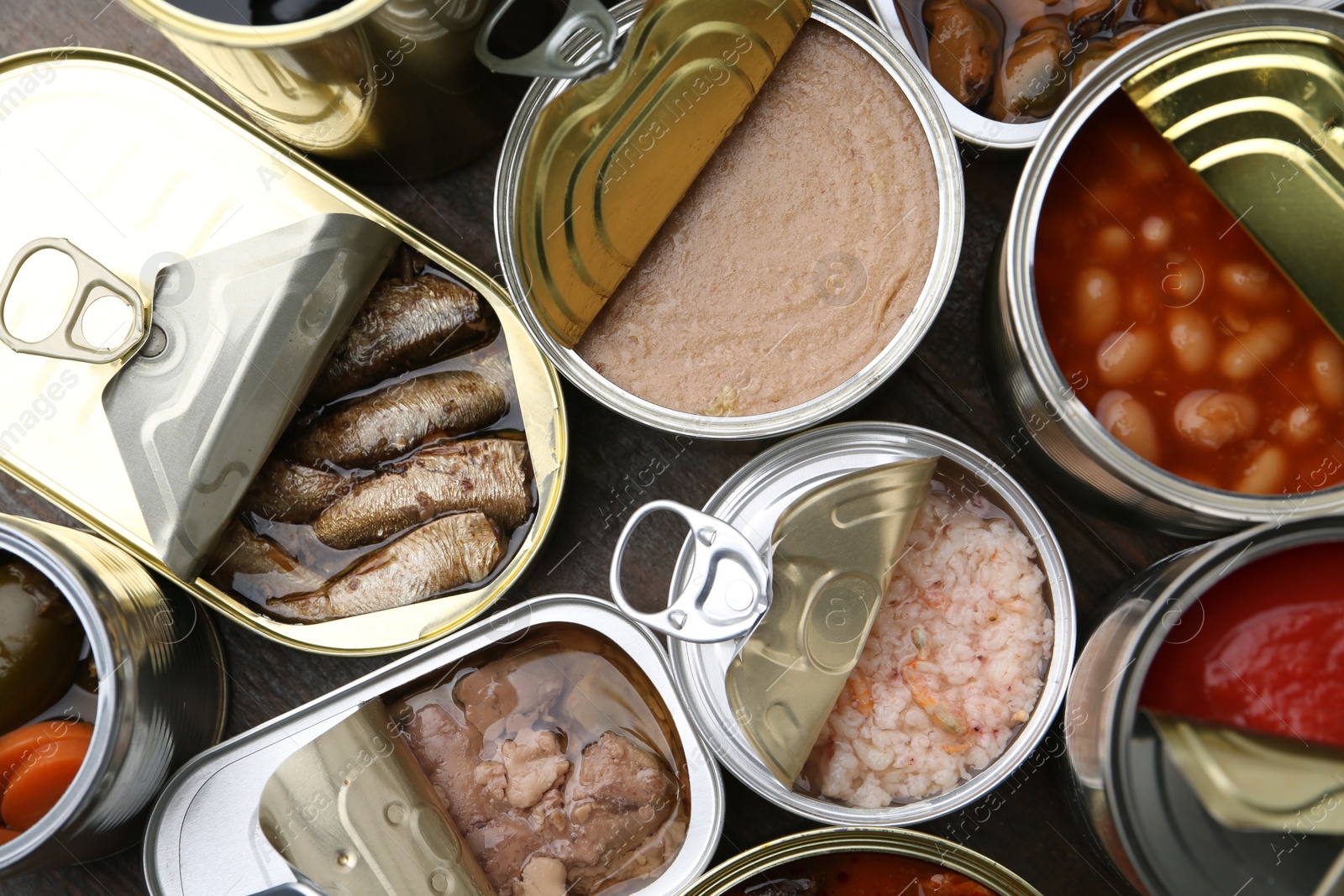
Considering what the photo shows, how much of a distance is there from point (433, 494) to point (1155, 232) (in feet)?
3.92

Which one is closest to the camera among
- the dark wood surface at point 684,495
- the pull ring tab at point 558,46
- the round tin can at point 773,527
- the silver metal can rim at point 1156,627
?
the silver metal can rim at point 1156,627

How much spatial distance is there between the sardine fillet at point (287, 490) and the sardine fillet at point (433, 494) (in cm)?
3

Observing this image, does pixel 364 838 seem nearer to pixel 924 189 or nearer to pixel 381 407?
pixel 381 407

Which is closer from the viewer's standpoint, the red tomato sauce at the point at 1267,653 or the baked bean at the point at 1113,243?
the red tomato sauce at the point at 1267,653

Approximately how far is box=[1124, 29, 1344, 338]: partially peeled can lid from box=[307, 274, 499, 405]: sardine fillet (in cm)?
105

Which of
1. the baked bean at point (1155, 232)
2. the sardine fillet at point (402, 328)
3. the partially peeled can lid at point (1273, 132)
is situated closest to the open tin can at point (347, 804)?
the sardine fillet at point (402, 328)

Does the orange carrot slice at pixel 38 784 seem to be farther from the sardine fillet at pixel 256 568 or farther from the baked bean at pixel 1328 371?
the baked bean at pixel 1328 371

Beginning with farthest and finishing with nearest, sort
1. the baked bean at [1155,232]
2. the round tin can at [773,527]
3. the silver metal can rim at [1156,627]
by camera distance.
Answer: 1. the round tin can at [773,527]
2. the baked bean at [1155,232]
3. the silver metal can rim at [1156,627]

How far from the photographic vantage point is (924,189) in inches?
53.8

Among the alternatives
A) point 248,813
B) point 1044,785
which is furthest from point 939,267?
point 248,813

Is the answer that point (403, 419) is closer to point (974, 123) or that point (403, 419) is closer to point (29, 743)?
point (29, 743)

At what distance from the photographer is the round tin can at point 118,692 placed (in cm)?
124

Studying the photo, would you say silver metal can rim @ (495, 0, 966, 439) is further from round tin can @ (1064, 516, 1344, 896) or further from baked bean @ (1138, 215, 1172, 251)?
round tin can @ (1064, 516, 1344, 896)

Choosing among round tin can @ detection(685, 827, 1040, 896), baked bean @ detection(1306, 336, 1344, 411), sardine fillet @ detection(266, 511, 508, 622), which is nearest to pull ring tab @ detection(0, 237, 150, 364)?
sardine fillet @ detection(266, 511, 508, 622)
